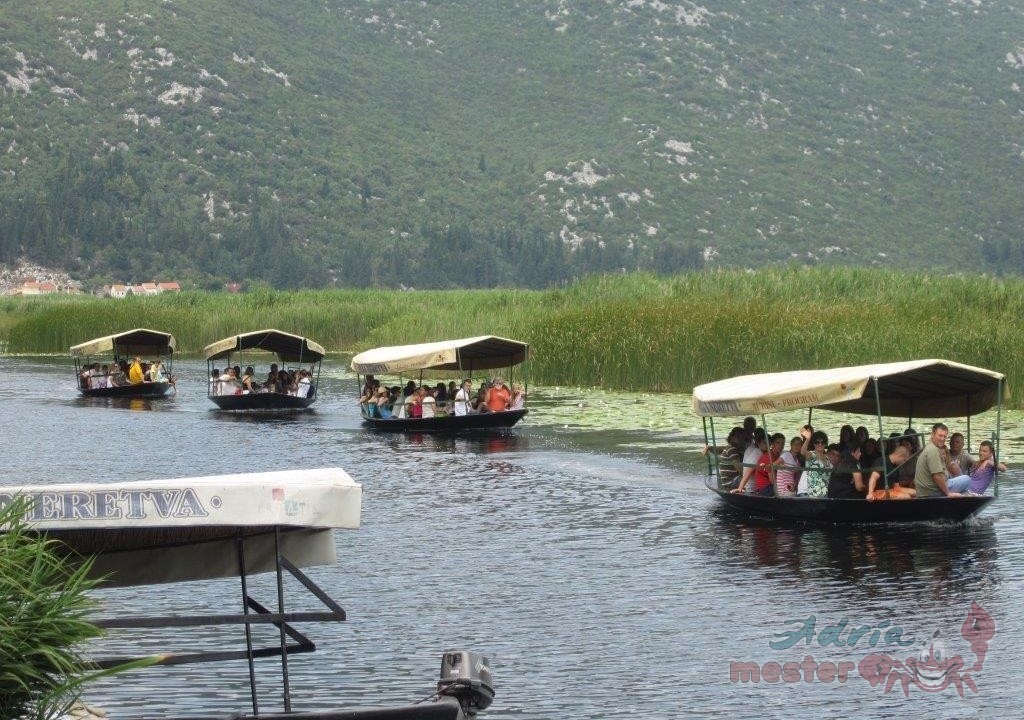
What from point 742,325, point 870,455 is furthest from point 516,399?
point 870,455

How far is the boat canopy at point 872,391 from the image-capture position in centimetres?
2319

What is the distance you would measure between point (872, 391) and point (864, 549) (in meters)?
5.56

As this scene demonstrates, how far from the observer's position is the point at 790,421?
120 feet

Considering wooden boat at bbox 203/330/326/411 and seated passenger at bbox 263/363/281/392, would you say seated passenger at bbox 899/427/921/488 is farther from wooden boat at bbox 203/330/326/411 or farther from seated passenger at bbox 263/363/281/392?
seated passenger at bbox 263/363/281/392

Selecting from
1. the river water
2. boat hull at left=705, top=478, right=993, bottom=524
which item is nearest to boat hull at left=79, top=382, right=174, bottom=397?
the river water

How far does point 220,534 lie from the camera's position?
39.1 feet

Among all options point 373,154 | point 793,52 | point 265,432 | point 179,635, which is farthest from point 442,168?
point 179,635

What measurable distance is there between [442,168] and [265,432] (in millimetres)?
121509

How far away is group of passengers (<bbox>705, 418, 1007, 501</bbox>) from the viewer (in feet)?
72.5

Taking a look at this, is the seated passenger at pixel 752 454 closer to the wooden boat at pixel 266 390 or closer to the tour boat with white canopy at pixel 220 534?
the tour boat with white canopy at pixel 220 534

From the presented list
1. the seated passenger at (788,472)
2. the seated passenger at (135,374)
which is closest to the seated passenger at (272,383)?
the seated passenger at (135,374)

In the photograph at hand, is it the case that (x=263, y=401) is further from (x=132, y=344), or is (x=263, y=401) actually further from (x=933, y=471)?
(x=933, y=471)

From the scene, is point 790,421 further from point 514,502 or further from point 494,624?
point 494,624

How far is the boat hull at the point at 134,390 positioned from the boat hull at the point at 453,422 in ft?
52.4
